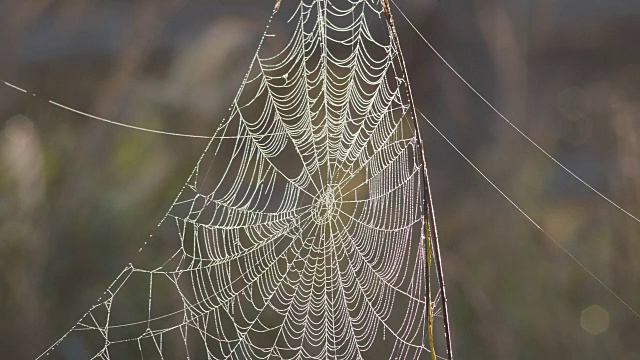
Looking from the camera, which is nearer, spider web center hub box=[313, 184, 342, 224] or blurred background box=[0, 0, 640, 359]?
spider web center hub box=[313, 184, 342, 224]

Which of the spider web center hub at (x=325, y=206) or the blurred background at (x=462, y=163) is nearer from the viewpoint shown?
the spider web center hub at (x=325, y=206)

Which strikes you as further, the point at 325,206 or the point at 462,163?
the point at 462,163

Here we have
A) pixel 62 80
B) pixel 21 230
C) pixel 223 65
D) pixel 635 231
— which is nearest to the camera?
pixel 635 231

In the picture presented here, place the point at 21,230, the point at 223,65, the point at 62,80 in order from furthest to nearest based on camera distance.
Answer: the point at 62,80 → the point at 223,65 → the point at 21,230

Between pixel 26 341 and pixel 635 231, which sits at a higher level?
pixel 635 231

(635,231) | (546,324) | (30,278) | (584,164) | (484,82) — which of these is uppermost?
(484,82)

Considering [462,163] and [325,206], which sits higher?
[462,163]

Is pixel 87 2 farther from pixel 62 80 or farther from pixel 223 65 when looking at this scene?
pixel 223 65

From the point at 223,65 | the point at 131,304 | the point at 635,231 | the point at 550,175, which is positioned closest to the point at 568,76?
the point at 550,175
